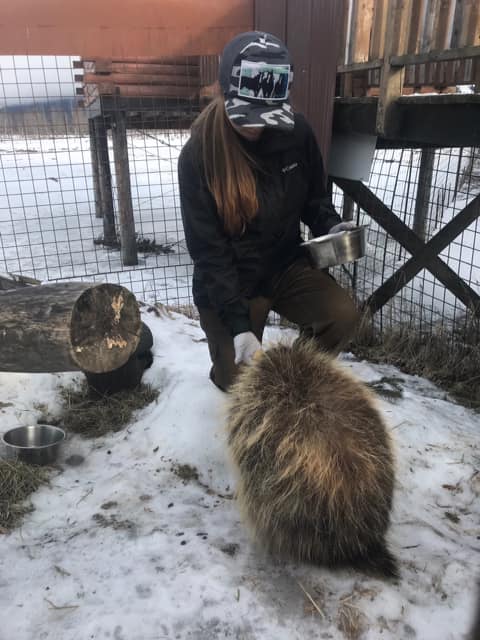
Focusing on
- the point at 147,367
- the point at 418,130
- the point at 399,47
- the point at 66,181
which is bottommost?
the point at 66,181

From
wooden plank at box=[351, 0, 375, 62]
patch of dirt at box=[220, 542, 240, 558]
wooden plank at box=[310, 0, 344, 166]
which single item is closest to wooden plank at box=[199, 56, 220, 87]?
wooden plank at box=[310, 0, 344, 166]

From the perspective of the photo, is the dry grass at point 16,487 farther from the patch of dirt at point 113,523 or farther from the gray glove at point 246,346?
the gray glove at point 246,346

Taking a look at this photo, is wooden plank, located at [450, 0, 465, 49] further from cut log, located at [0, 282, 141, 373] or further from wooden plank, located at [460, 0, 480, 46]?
cut log, located at [0, 282, 141, 373]

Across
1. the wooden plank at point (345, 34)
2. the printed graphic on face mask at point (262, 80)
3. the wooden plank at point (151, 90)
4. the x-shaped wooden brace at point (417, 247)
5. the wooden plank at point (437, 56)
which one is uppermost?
the wooden plank at point (345, 34)

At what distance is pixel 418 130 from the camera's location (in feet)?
10.00

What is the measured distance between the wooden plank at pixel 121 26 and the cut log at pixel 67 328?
82.2 inches

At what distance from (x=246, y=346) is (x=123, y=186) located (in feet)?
16.7

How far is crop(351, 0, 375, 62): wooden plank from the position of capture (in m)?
3.21

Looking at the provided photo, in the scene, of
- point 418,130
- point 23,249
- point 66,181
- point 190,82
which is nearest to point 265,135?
point 418,130

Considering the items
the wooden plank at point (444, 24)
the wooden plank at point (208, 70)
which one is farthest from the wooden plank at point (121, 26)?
the wooden plank at point (444, 24)

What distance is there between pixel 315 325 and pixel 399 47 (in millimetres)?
1730

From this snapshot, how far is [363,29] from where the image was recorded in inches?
128

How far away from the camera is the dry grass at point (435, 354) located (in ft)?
Answer: 10.5

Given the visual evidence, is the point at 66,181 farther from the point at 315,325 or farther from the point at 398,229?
the point at 315,325
